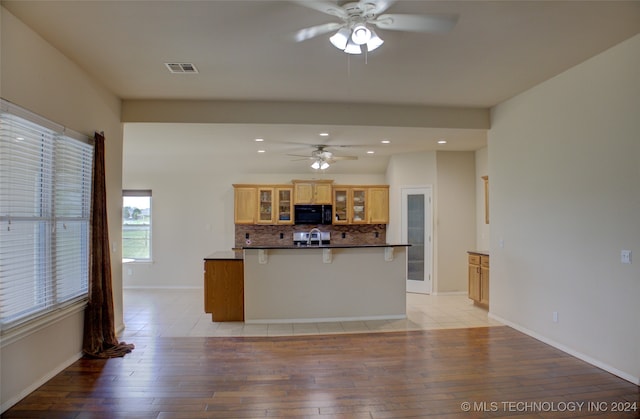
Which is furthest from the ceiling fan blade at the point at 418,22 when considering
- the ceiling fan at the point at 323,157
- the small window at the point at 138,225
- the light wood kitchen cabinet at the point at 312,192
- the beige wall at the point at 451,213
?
the small window at the point at 138,225

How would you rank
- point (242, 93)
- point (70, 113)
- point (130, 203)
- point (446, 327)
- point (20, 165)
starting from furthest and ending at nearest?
point (130, 203) → point (446, 327) → point (242, 93) → point (70, 113) → point (20, 165)

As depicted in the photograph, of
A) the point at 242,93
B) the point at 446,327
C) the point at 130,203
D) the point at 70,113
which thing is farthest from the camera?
the point at 130,203

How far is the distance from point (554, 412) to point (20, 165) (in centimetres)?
438

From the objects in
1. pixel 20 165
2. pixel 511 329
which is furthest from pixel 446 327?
pixel 20 165

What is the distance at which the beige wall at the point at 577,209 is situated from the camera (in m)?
3.05

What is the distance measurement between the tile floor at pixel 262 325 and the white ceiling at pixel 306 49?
8.49ft

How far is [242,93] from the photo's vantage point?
4211 mm

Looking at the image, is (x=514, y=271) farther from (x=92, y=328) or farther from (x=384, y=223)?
(x=92, y=328)

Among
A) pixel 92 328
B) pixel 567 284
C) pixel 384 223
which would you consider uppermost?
pixel 384 223

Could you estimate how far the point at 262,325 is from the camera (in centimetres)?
465

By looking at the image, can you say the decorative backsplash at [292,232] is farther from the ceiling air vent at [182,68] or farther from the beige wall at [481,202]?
the ceiling air vent at [182,68]

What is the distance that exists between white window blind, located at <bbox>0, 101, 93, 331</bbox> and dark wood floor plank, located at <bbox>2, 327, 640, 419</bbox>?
752 millimetres

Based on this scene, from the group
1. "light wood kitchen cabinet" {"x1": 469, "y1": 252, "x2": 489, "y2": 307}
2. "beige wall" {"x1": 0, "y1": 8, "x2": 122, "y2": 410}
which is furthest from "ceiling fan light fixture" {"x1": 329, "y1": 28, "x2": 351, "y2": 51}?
"light wood kitchen cabinet" {"x1": 469, "y1": 252, "x2": 489, "y2": 307}

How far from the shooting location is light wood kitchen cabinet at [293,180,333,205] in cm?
734
